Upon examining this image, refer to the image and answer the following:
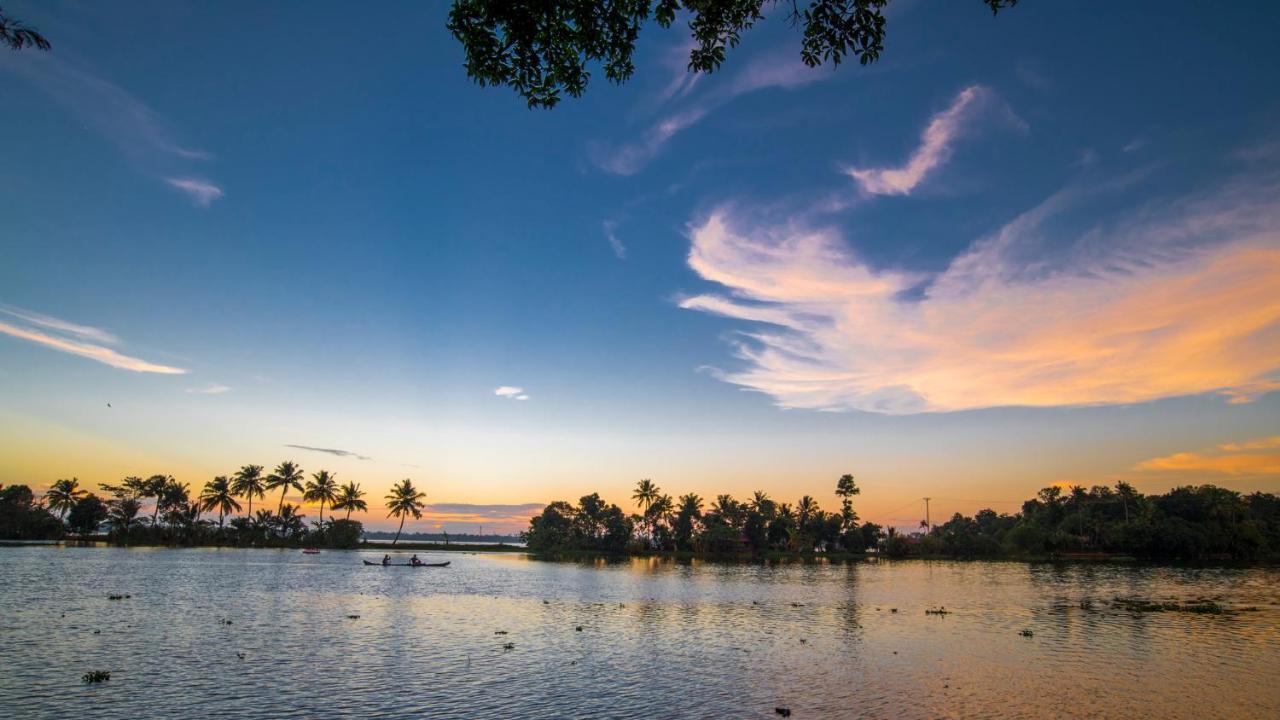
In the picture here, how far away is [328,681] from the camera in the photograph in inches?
1093

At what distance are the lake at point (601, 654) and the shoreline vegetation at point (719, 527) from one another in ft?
318

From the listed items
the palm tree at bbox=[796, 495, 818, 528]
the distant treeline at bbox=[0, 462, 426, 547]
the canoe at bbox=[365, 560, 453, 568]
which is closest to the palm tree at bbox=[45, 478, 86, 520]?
the distant treeline at bbox=[0, 462, 426, 547]

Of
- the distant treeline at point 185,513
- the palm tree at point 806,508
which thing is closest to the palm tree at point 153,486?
the distant treeline at point 185,513

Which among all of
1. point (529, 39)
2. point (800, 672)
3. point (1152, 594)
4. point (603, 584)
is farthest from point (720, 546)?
point (529, 39)

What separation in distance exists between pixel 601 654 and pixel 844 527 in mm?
163125

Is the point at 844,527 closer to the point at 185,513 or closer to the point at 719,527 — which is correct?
the point at 719,527

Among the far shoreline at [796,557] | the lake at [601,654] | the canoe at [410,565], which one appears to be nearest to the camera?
the lake at [601,654]

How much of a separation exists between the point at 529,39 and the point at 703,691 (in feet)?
89.1

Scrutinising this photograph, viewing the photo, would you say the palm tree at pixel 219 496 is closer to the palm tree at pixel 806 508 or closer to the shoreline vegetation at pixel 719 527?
the shoreline vegetation at pixel 719 527

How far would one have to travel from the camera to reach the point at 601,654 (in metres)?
35.4

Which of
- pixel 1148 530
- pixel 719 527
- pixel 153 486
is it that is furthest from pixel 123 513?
pixel 1148 530

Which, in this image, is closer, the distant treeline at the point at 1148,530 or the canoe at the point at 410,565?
the canoe at the point at 410,565

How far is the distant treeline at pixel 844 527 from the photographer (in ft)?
503

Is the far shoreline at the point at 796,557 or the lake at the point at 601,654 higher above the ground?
the lake at the point at 601,654
